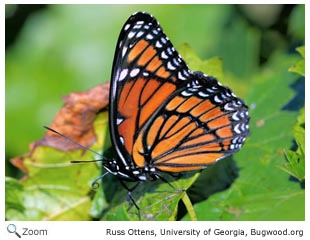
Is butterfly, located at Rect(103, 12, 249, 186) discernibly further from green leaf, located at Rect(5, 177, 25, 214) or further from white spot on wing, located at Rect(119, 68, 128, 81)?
green leaf, located at Rect(5, 177, 25, 214)

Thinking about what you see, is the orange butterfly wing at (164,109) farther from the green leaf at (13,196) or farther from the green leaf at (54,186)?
the green leaf at (13,196)

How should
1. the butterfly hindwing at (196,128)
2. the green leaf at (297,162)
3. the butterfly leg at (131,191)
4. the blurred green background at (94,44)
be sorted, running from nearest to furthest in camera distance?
1. the green leaf at (297,162)
2. the butterfly leg at (131,191)
3. the butterfly hindwing at (196,128)
4. the blurred green background at (94,44)

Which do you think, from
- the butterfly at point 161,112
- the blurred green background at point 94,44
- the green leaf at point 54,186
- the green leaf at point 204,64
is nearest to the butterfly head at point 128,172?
the butterfly at point 161,112

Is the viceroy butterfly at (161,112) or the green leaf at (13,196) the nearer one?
the viceroy butterfly at (161,112)

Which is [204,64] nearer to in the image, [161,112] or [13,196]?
[161,112]
